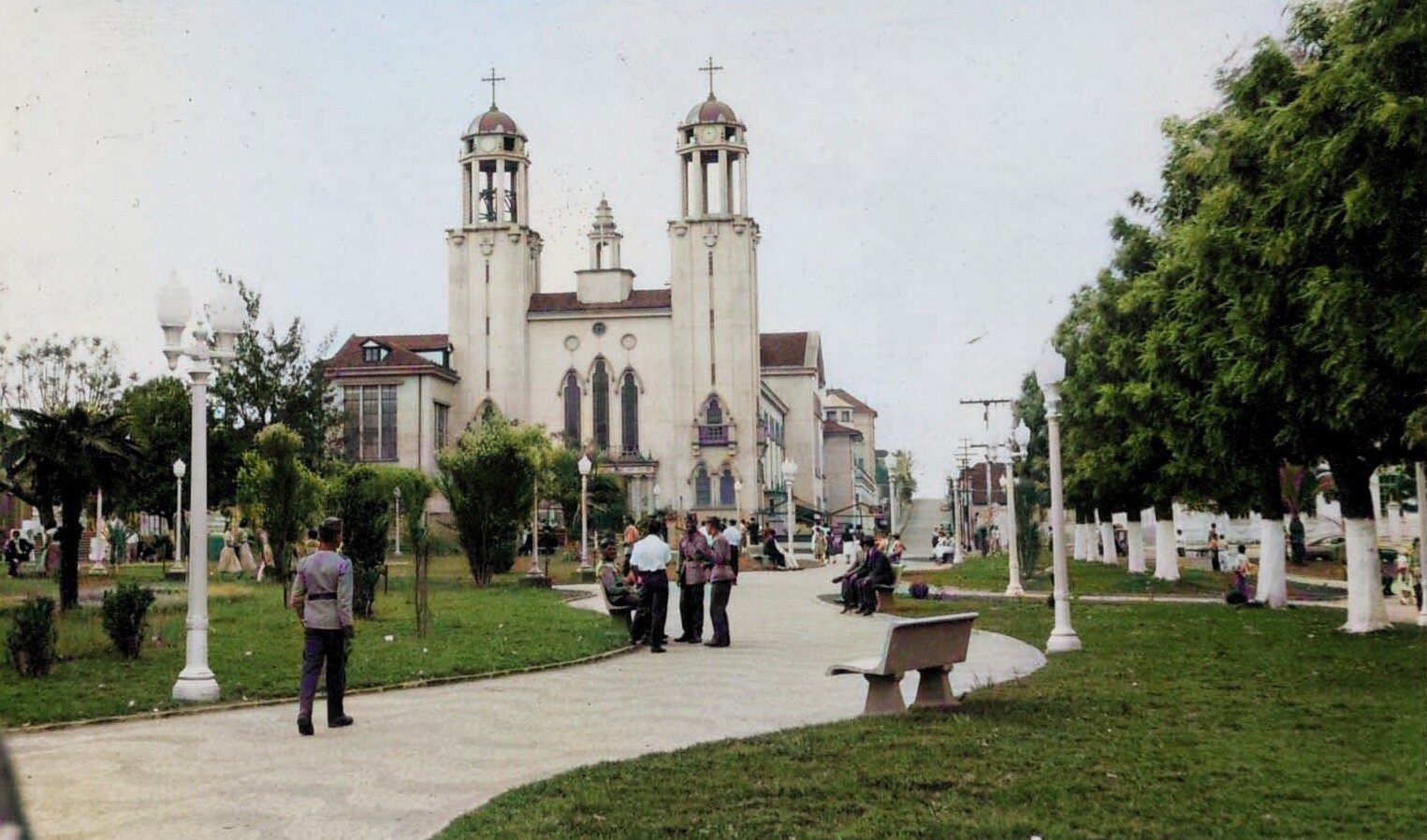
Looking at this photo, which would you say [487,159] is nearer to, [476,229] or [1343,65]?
[476,229]

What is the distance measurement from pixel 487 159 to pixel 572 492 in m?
25.1

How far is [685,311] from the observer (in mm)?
76812

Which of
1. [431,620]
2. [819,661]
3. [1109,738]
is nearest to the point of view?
[1109,738]

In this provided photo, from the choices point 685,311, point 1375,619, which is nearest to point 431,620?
point 1375,619

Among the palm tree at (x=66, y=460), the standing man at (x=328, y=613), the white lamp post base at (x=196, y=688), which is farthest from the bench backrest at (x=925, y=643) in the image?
the palm tree at (x=66, y=460)

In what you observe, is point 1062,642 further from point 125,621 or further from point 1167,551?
point 1167,551

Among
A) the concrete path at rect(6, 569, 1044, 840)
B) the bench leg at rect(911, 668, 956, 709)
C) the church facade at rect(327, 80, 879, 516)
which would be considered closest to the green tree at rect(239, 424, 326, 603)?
the concrete path at rect(6, 569, 1044, 840)

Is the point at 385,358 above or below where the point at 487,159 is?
below

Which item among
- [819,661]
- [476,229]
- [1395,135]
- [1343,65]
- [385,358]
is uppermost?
Answer: [476,229]

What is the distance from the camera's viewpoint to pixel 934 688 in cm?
1088

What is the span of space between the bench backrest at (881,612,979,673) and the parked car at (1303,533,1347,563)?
1602 inches

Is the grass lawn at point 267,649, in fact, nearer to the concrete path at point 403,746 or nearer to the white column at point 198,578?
the white column at point 198,578

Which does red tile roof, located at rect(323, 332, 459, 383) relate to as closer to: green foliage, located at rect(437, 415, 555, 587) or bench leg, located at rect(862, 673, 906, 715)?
green foliage, located at rect(437, 415, 555, 587)

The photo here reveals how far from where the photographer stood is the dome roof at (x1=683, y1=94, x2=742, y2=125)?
7700 centimetres
